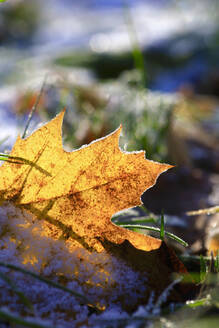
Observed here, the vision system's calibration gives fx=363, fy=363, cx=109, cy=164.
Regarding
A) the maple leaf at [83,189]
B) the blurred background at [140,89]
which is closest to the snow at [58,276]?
the maple leaf at [83,189]

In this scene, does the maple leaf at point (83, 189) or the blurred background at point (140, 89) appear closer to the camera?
the maple leaf at point (83, 189)

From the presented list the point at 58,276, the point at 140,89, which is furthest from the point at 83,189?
the point at 140,89

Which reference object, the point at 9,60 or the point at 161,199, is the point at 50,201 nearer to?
the point at 161,199

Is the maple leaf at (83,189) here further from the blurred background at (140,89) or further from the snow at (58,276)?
the blurred background at (140,89)

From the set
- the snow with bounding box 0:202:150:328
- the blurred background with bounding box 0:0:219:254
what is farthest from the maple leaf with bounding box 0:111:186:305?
the blurred background with bounding box 0:0:219:254

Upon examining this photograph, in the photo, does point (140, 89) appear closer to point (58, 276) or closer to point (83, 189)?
point (83, 189)
